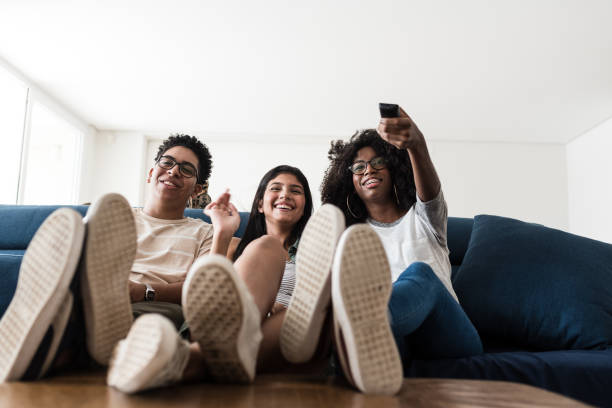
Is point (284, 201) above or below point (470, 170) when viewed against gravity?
below

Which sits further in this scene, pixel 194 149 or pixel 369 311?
pixel 194 149

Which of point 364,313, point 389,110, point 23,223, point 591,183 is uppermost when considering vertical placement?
point 591,183

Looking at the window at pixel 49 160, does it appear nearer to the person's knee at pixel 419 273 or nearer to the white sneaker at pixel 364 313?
the person's knee at pixel 419 273

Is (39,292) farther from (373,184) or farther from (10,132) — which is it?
(10,132)

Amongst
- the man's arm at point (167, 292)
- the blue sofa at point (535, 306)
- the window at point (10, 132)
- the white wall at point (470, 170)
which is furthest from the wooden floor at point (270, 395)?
the white wall at point (470, 170)

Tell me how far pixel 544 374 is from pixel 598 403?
150 millimetres

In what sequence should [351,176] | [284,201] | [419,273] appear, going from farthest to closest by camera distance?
[351,176] → [284,201] → [419,273]

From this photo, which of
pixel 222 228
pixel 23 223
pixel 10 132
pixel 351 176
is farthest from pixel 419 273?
pixel 10 132

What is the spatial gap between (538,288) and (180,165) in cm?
131

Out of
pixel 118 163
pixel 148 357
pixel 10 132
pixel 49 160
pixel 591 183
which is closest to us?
pixel 148 357

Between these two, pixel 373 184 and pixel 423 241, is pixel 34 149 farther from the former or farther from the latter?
pixel 423 241

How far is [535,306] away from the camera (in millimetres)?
1433

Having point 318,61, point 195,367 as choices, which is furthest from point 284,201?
point 318,61

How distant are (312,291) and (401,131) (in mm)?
713
